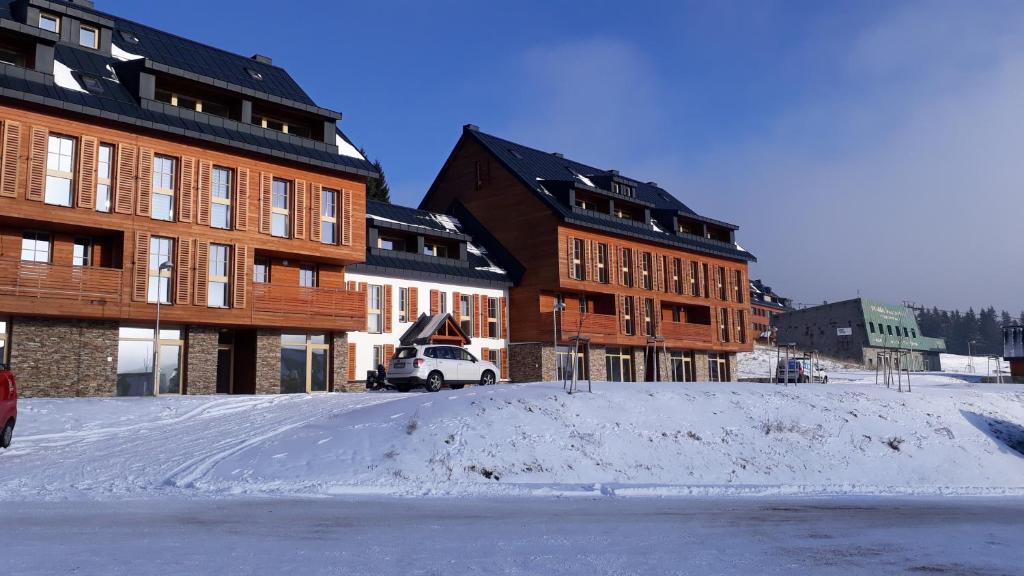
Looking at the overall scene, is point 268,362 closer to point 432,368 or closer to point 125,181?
point 432,368

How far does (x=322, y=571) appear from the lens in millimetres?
6719

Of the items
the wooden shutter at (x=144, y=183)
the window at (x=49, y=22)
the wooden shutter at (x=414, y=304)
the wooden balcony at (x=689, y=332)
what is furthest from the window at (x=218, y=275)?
the wooden balcony at (x=689, y=332)

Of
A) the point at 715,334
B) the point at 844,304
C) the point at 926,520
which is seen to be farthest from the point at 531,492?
the point at 844,304

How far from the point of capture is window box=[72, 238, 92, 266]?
2644 centimetres

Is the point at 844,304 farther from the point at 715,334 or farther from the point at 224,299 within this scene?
the point at 224,299

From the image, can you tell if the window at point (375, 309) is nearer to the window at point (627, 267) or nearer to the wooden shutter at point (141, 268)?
the wooden shutter at point (141, 268)

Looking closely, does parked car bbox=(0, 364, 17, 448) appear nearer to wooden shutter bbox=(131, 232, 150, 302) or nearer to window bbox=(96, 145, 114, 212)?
wooden shutter bbox=(131, 232, 150, 302)

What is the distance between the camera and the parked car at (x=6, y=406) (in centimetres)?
1611

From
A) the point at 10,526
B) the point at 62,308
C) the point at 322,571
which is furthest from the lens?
the point at 62,308

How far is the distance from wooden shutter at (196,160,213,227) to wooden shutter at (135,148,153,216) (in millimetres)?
1680

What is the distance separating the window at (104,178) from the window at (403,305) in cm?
1353

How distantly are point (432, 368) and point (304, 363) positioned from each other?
658cm

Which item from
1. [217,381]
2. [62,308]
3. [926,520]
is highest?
[62,308]

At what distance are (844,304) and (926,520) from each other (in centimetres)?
7197
